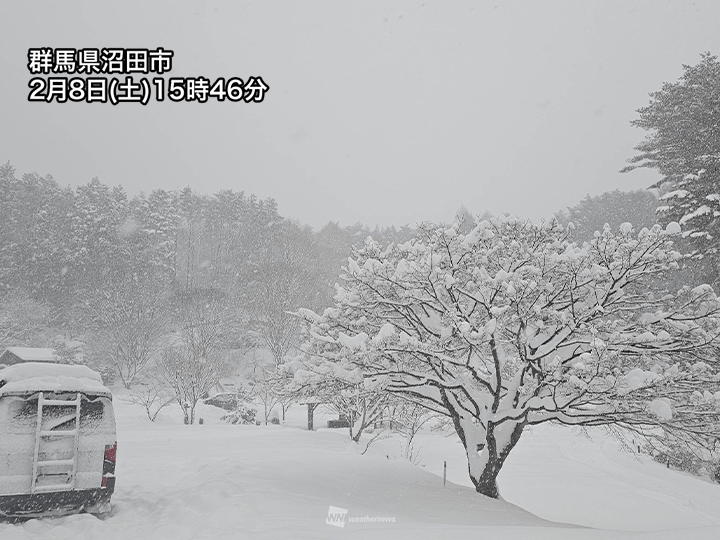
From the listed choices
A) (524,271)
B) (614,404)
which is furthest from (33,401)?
(614,404)

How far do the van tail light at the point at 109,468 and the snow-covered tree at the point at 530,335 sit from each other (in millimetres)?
3371

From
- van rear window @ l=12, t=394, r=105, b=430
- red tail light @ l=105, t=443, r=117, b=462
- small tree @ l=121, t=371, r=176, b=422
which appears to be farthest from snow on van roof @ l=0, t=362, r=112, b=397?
small tree @ l=121, t=371, r=176, b=422

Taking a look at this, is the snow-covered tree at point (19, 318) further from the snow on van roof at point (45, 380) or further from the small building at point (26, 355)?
the snow on van roof at point (45, 380)

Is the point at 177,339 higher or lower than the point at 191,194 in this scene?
lower

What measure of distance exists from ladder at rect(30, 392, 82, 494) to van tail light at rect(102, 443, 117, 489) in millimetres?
367

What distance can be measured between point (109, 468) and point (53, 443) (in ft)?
2.67

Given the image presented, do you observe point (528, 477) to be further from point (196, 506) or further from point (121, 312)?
point (121, 312)

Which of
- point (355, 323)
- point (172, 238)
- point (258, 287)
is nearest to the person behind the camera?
point (355, 323)

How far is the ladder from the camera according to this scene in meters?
5.80

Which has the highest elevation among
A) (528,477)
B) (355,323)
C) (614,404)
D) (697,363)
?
(355,323)

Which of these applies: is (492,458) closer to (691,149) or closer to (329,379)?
(329,379)

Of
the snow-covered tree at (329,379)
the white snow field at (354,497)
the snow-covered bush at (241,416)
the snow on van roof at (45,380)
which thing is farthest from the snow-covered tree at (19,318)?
the snow-covered tree at (329,379)

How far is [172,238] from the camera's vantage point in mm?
44844

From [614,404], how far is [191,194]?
50.9 meters
